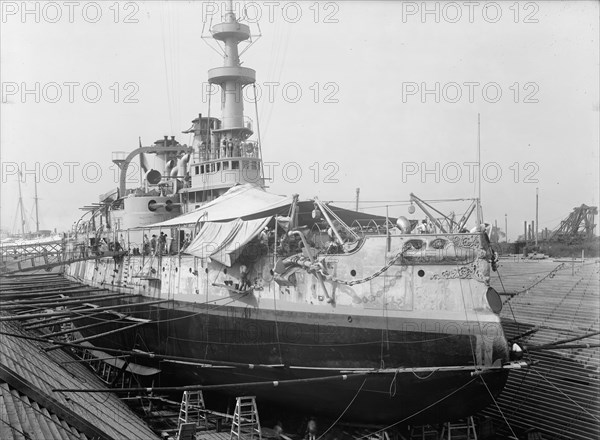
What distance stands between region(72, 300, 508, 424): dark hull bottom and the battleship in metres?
0.04

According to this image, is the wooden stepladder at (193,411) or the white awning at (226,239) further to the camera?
the wooden stepladder at (193,411)

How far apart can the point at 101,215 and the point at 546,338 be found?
1033 inches

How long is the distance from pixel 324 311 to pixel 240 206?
675 cm

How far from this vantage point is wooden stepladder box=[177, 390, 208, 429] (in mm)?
17547

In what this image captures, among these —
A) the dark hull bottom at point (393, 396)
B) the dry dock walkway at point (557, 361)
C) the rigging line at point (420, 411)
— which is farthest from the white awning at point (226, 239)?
the dry dock walkway at point (557, 361)

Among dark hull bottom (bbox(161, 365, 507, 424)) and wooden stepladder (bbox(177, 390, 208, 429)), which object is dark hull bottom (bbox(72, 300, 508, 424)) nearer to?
dark hull bottom (bbox(161, 365, 507, 424))

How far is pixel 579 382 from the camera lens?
1723cm

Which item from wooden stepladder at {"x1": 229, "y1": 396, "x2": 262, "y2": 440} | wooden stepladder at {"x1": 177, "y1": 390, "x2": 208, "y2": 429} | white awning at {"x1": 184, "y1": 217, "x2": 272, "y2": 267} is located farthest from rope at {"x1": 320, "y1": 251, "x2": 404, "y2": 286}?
wooden stepladder at {"x1": 177, "y1": 390, "x2": 208, "y2": 429}

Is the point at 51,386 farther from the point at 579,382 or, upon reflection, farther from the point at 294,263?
the point at 579,382

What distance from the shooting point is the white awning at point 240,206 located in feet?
62.6

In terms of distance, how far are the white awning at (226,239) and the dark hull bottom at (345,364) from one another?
2.06m

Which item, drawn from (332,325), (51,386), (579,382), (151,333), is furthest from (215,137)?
(579,382)

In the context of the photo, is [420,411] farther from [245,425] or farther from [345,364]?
[245,425]

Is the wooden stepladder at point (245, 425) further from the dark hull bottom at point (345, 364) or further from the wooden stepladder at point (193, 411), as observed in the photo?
the wooden stepladder at point (193, 411)
